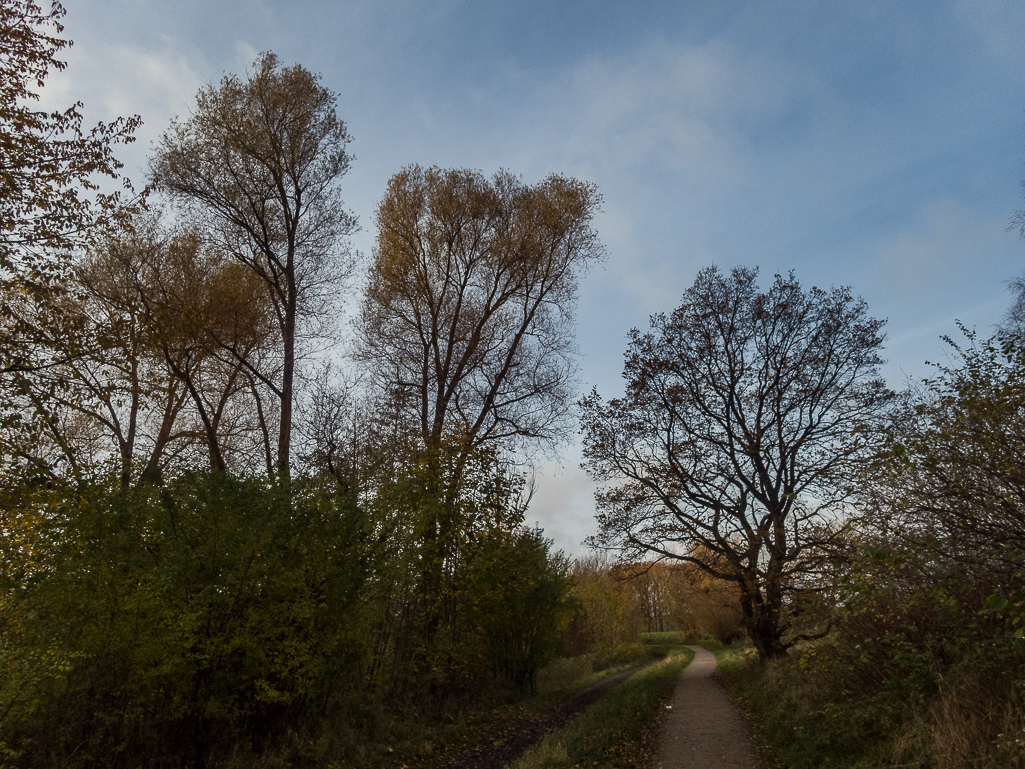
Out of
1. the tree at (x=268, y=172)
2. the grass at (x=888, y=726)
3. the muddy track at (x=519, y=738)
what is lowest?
the muddy track at (x=519, y=738)

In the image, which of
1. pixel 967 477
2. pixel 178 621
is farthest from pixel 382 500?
pixel 967 477

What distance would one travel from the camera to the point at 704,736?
10.4 m

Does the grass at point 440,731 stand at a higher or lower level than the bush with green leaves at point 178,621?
lower

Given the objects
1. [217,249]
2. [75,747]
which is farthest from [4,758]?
[217,249]

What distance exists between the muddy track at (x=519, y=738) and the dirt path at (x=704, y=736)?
245cm

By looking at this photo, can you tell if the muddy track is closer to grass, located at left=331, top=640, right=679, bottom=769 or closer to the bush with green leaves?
grass, located at left=331, top=640, right=679, bottom=769

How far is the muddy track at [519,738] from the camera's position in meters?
9.11

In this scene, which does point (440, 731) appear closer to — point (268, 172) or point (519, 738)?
point (519, 738)

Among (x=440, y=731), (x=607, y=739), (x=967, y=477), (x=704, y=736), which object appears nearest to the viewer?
(x=967, y=477)

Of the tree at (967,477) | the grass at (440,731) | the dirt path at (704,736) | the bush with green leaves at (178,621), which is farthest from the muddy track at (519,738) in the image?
the tree at (967,477)

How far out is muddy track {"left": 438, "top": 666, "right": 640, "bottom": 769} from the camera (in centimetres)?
911

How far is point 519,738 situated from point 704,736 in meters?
3.61

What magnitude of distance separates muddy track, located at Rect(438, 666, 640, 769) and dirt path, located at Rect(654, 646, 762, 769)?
8.05 ft

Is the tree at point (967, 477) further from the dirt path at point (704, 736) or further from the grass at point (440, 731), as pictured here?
the grass at point (440, 731)
